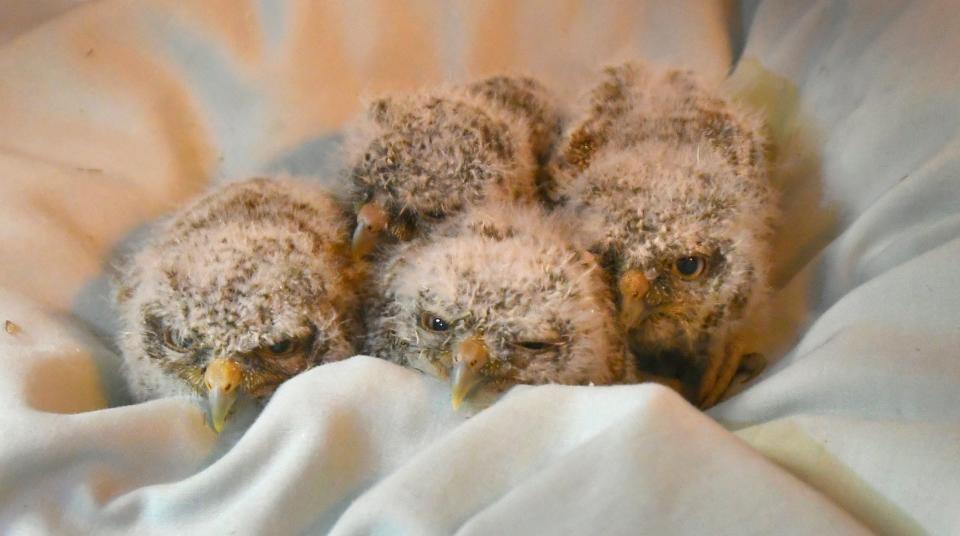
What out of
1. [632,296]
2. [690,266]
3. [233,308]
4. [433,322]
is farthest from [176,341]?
[690,266]

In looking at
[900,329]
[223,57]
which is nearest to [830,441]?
[900,329]

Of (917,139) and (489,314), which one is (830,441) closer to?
(489,314)

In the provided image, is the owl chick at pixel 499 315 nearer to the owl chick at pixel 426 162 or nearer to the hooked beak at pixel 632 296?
the hooked beak at pixel 632 296

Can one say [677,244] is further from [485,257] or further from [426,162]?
[426,162]

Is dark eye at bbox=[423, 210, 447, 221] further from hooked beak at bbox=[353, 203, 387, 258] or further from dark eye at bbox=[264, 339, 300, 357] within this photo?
dark eye at bbox=[264, 339, 300, 357]

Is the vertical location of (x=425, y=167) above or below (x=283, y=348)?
above

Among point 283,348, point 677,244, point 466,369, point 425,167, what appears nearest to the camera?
point 466,369

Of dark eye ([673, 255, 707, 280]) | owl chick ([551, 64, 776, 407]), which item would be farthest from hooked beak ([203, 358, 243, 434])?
dark eye ([673, 255, 707, 280])
